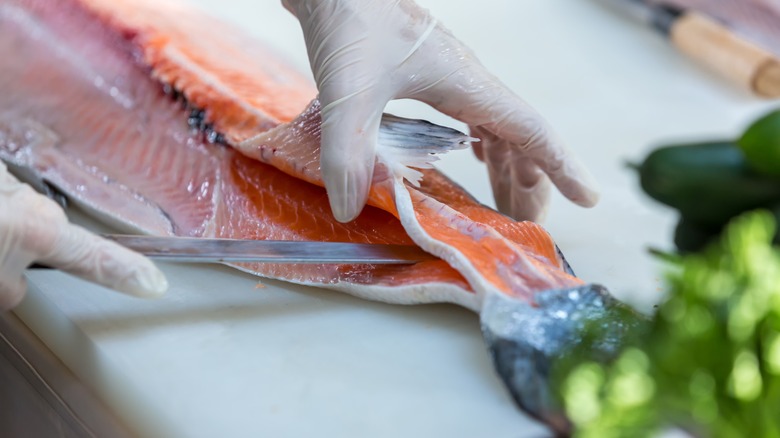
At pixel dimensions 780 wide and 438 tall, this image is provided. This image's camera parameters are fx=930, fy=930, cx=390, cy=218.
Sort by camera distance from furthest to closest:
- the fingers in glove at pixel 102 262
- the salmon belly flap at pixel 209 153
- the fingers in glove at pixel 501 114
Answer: the fingers in glove at pixel 501 114
the salmon belly flap at pixel 209 153
the fingers in glove at pixel 102 262

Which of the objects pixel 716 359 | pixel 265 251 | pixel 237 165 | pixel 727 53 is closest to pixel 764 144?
pixel 716 359

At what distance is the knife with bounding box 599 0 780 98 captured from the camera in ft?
8.25

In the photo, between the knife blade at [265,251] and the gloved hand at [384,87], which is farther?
the gloved hand at [384,87]

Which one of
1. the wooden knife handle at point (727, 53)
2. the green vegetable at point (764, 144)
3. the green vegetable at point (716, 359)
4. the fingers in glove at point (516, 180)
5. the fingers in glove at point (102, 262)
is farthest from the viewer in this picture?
the wooden knife handle at point (727, 53)

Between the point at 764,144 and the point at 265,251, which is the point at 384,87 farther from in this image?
the point at 764,144

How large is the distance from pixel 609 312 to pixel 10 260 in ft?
2.40

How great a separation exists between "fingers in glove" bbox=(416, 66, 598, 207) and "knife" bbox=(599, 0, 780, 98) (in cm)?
118

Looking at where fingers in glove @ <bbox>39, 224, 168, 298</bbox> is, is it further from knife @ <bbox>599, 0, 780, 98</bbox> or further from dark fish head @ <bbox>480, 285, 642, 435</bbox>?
knife @ <bbox>599, 0, 780, 98</bbox>

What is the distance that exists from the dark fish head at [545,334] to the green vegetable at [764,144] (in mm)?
233

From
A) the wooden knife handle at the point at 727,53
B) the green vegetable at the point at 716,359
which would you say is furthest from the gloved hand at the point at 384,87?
the wooden knife handle at the point at 727,53

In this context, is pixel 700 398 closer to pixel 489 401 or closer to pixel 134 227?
pixel 489 401

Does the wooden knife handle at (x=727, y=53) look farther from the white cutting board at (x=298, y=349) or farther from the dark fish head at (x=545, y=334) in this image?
the dark fish head at (x=545, y=334)

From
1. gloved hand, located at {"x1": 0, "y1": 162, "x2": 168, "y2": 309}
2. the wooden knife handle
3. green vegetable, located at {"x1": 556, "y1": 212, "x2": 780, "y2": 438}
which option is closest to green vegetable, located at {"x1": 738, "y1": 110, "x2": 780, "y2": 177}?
green vegetable, located at {"x1": 556, "y1": 212, "x2": 780, "y2": 438}

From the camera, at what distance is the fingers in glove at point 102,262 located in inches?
44.8
